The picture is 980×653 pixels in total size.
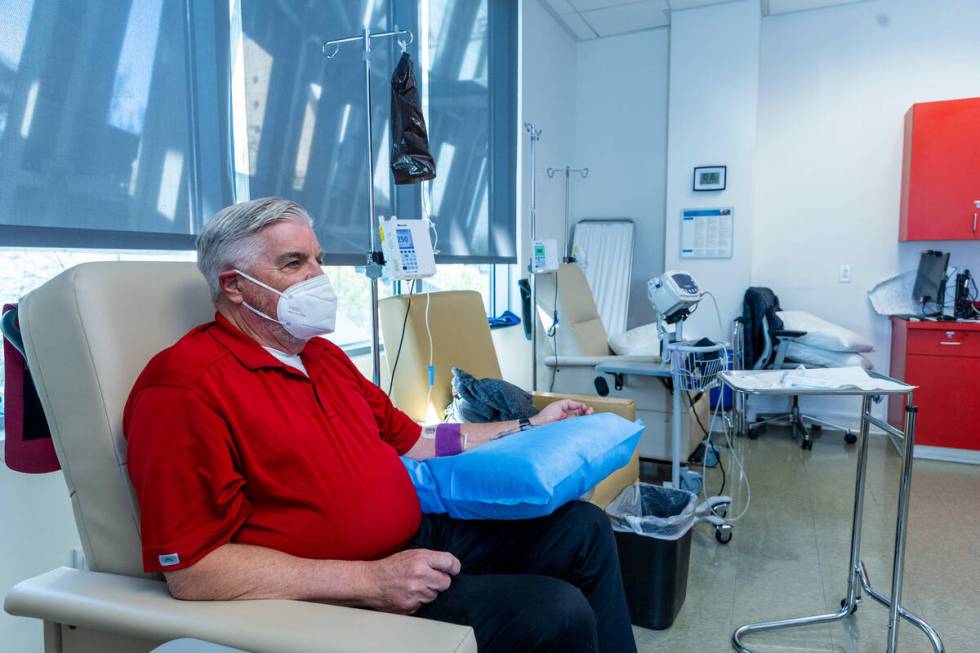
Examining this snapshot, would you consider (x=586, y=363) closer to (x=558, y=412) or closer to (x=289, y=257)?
(x=558, y=412)

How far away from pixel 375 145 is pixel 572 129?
2586 millimetres

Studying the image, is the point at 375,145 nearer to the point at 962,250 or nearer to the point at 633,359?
the point at 633,359

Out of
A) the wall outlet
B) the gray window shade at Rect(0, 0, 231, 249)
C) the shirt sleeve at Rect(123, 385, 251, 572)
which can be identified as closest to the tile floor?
the shirt sleeve at Rect(123, 385, 251, 572)

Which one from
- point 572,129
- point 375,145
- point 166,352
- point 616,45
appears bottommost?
point 166,352

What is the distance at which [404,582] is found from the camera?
39.6 inches

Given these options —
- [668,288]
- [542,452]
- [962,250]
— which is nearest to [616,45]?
[962,250]

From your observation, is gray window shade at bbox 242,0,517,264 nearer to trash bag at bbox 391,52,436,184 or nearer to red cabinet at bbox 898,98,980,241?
trash bag at bbox 391,52,436,184

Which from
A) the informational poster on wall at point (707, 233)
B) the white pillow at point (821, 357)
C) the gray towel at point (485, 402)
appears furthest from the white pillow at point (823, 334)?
A: the gray towel at point (485, 402)

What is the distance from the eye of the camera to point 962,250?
12.6ft

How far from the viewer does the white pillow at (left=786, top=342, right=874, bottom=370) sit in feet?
12.1

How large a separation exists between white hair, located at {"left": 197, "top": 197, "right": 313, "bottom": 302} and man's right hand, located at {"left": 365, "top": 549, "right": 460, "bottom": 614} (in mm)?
584

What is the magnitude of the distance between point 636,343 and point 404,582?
281cm

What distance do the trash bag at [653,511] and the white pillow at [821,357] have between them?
214 cm

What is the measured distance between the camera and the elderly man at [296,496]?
0.92 m
